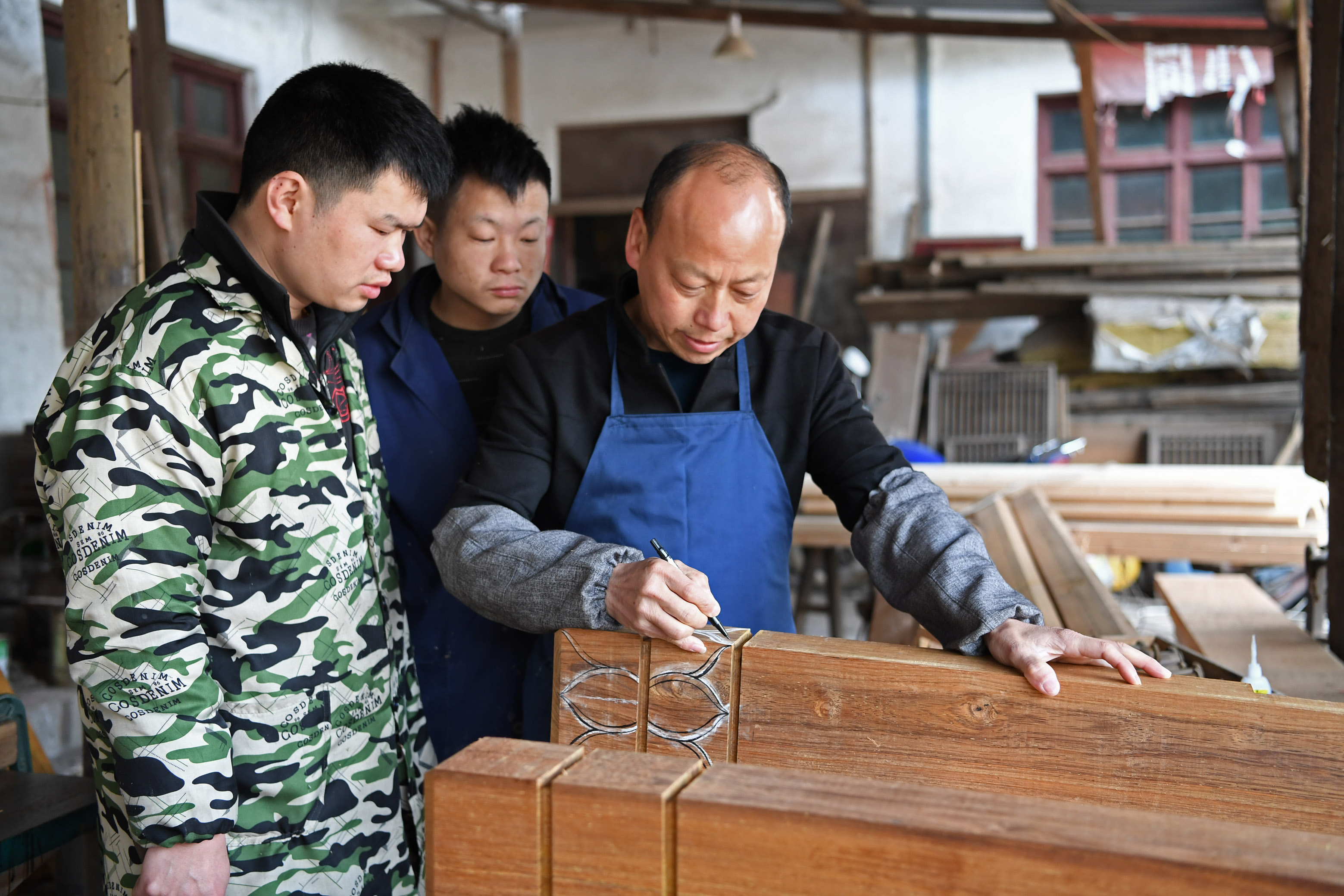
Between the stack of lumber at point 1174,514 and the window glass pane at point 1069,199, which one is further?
the window glass pane at point 1069,199

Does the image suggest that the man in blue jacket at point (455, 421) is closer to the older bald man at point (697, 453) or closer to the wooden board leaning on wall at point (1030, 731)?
the older bald man at point (697, 453)

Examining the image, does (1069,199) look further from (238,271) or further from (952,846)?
(952,846)

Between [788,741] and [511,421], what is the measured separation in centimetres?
70

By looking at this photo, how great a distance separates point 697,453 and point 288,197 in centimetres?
71

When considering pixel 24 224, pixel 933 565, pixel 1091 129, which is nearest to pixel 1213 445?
pixel 1091 129

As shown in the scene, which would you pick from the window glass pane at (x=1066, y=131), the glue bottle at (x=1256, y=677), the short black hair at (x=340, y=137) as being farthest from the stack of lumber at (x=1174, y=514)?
the window glass pane at (x=1066, y=131)

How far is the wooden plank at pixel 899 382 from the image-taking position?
7812mm

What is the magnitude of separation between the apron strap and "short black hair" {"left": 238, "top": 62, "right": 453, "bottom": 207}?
0.34m

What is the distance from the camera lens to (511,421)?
163cm

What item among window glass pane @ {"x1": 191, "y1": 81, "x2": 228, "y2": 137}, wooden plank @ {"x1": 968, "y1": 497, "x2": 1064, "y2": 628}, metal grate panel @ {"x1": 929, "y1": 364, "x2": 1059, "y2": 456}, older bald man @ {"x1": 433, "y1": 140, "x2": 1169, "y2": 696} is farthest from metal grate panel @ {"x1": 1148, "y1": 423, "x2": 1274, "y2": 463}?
window glass pane @ {"x1": 191, "y1": 81, "x2": 228, "y2": 137}

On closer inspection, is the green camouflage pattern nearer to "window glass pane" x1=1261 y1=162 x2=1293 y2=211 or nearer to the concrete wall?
the concrete wall

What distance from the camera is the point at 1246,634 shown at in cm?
242

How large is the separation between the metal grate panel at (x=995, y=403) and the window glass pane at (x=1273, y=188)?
2.73 metres

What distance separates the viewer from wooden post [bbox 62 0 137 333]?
2137 mm
